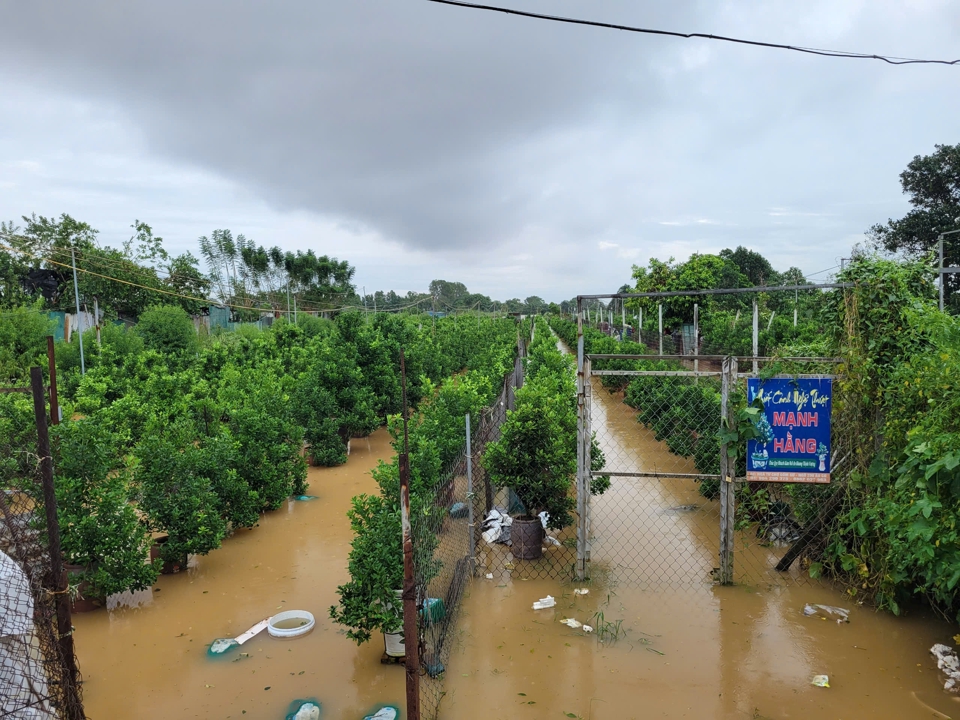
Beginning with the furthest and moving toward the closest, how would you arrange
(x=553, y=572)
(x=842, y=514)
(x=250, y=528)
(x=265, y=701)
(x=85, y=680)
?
(x=250, y=528), (x=553, y=572), (x=842, y=514), (x=85, y=680), (x=265, y=701)

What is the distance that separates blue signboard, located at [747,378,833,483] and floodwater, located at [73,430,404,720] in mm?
4021

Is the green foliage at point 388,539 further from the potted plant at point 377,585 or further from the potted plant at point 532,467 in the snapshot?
the potted plant at point 532,467

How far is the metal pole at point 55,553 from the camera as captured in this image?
321 centimetres

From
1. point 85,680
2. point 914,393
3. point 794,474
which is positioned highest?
point 914,393

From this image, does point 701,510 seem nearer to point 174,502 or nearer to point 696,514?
point 696,514

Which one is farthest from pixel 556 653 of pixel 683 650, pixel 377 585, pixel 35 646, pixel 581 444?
pixel 35 646

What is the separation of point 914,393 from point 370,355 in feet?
38.9

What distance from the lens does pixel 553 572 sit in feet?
23.4

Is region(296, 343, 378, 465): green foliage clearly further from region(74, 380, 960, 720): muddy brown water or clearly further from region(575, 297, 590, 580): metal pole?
region(575, 297, 590, 580): metal pole

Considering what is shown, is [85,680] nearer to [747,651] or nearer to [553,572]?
[553,572]

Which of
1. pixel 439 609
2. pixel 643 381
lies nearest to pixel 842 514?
pixel 439 609

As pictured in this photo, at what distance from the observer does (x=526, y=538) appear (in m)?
7.38

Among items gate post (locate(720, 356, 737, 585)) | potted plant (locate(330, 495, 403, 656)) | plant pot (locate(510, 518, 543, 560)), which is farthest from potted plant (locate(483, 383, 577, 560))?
potted plant (locate(330, 495, 403, 656))

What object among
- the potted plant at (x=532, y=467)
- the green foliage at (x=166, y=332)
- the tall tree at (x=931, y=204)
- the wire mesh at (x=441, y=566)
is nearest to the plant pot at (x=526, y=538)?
the potted plant at (x=532, y=467)
